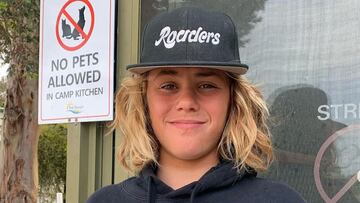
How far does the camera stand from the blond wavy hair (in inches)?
62.0

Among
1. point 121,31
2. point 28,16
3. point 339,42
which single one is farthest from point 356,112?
point 28,16

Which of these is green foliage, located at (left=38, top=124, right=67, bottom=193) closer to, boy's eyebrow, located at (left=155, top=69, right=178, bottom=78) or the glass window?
the glass window

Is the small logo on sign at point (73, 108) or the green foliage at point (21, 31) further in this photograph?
the green foliage at point (21, 31)

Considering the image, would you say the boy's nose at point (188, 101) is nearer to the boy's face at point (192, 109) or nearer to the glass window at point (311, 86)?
the boy's face at point (192, 109)

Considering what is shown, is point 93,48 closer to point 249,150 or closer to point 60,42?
point 60,42

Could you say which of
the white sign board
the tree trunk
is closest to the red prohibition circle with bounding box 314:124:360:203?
the white sign board

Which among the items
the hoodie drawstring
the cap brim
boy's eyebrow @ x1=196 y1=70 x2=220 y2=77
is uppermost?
the cap brim

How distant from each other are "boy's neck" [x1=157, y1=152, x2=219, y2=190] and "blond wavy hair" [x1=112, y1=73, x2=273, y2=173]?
39mm

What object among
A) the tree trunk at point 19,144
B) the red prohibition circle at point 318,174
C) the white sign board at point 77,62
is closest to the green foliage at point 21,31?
the tree trunk at point 19,144

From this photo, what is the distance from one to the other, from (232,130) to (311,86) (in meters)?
0.71

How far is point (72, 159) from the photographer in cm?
308

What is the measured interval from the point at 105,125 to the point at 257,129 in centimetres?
151

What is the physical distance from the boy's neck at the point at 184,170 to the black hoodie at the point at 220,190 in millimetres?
26

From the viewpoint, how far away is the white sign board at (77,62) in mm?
2857
